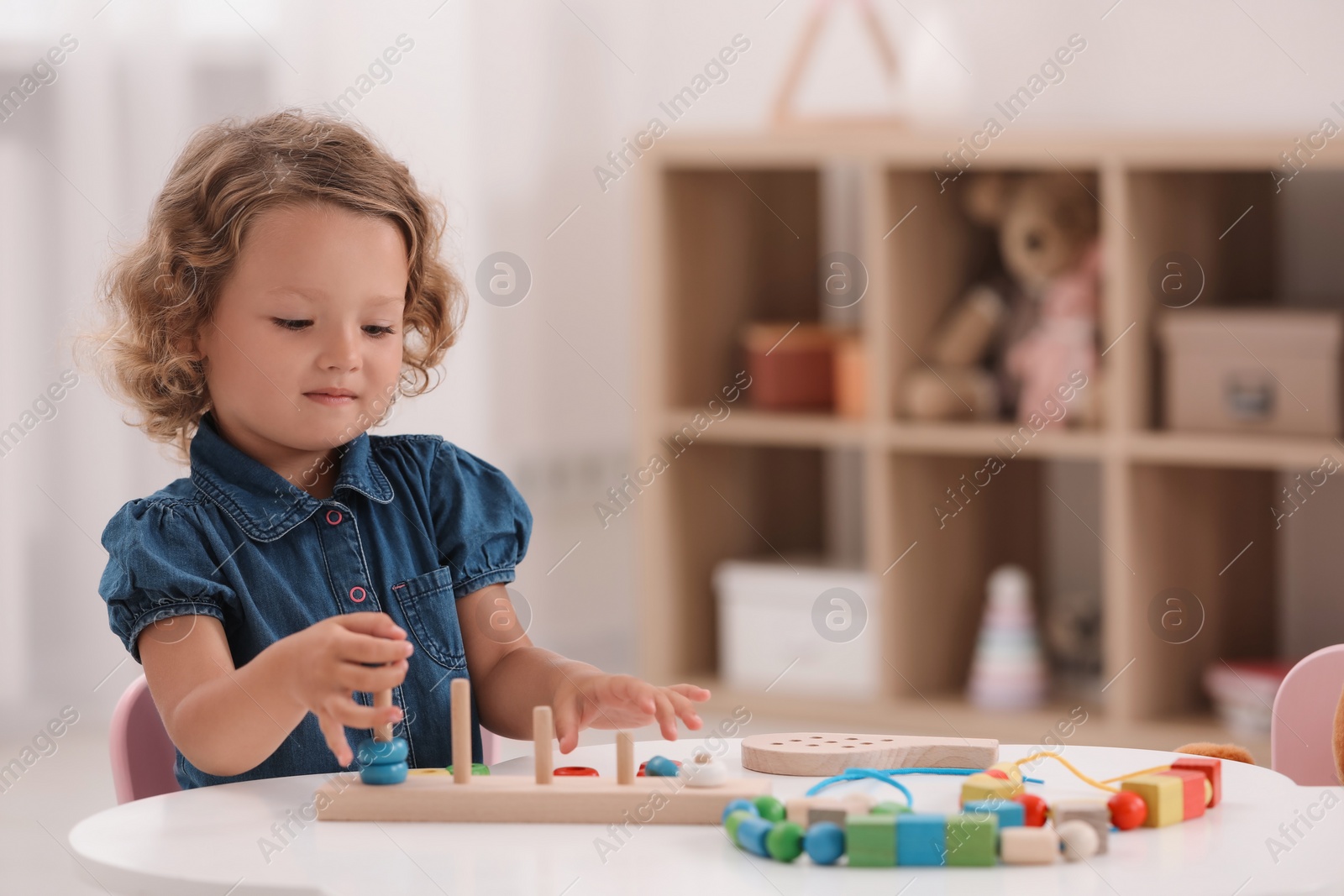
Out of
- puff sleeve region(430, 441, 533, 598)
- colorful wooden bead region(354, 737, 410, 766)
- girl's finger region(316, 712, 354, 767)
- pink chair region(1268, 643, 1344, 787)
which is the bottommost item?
pink chair region(1268, 643, 1344, 787)

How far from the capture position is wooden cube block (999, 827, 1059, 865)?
0.72 metres

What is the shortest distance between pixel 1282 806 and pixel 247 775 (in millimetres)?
586

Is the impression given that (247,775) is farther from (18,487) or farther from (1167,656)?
(1167,656)

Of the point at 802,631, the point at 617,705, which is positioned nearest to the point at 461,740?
the point at 617,705

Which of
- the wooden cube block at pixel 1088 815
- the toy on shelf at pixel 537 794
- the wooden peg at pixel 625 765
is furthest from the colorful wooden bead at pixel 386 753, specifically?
the wooden cube block at pixel 1088 815

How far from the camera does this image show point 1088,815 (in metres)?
0.74

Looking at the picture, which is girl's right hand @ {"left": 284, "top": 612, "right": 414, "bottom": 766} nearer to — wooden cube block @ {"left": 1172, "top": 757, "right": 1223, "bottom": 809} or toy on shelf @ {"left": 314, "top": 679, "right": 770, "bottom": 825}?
toy on shelf @ {"left": 314, "top": 679, "right": 770, "bottom": 825}

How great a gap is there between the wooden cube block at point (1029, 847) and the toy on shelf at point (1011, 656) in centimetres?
184

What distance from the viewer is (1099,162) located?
2312 millimetres

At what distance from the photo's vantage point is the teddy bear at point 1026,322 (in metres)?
2.43

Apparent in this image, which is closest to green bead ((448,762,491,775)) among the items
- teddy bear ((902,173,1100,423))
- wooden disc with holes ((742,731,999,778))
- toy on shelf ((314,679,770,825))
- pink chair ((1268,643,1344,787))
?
toy on shelf ((314,679,770,825))

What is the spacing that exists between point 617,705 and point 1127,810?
12.1 inches

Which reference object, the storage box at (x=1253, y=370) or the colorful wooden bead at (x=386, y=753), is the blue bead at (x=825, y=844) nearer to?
the colorful wooden bead at (x=386, y=753)

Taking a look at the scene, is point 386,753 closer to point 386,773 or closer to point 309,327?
point 386,773
